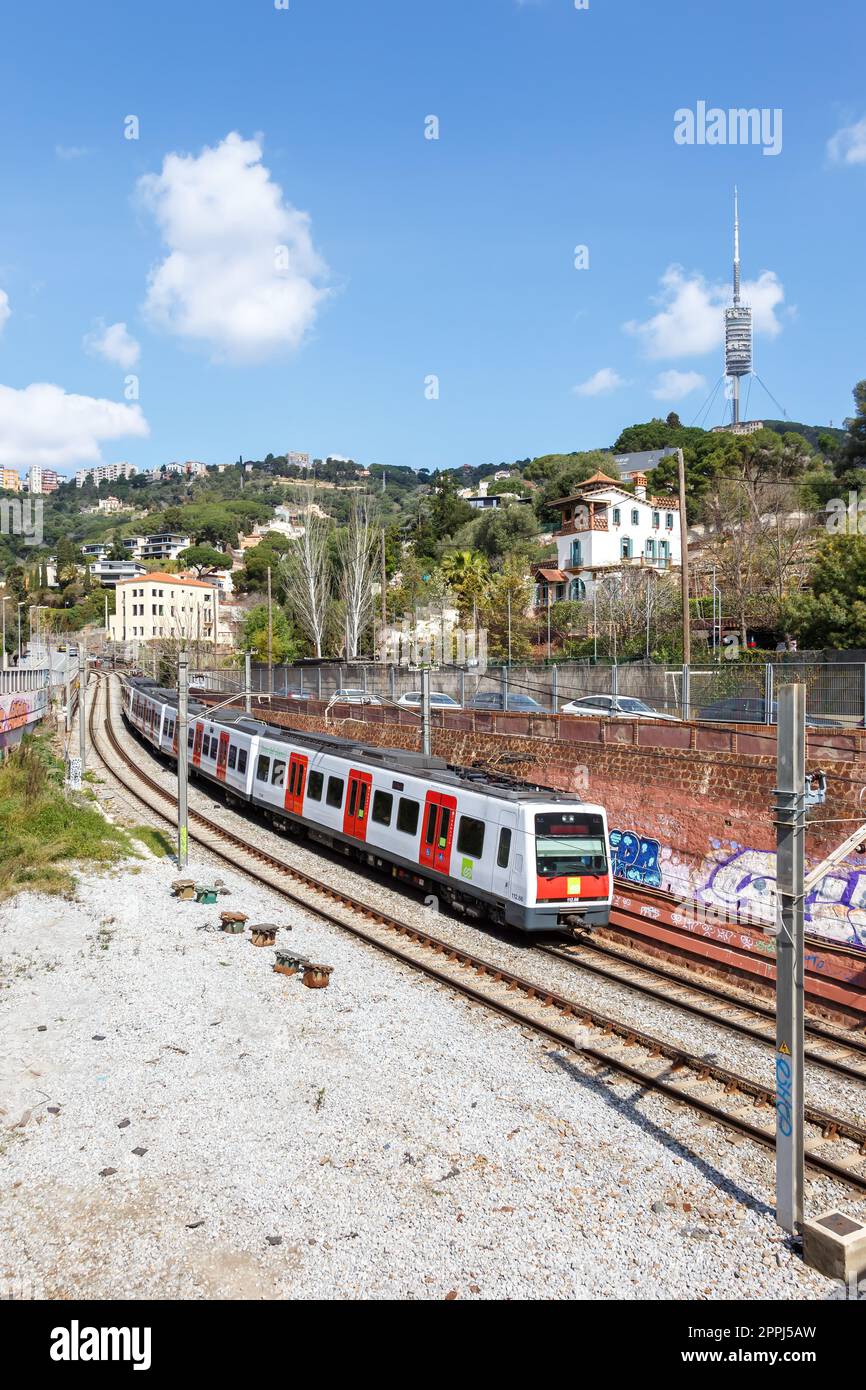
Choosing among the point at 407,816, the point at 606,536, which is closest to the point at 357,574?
the point at 606,536

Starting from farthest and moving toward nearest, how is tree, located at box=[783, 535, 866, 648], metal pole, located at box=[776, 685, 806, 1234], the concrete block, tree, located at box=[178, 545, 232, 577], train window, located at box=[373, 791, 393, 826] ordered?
tree, located at box=[178, 545, 232, 577] → tree, located at box=[783, 535, 866, 648] → train window, located at box=[373, 791, 393, 826] → metal pole, located at box=[776, 685, 806, 1234] → the concrete block

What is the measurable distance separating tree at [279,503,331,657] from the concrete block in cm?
5505

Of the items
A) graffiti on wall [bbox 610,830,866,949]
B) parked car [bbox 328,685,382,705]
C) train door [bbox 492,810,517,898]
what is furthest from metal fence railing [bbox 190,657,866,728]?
train door [bbox 492,810,517,898]

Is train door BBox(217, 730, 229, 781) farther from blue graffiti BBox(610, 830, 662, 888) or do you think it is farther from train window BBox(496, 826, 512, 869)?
train window BBox(496, 826, 512, 869)

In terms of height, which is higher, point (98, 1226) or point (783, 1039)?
point (783, 1039)

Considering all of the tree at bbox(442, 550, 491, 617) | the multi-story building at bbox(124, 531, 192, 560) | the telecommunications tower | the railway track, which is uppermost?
the telecommunications tower

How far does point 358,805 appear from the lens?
20.7 meters

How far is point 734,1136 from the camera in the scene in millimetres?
9711

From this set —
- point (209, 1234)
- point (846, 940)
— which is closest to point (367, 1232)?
point (209, 1234)

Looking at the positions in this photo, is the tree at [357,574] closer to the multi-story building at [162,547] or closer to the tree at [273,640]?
the tree at [273,640]

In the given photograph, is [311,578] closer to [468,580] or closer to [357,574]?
[357,574]

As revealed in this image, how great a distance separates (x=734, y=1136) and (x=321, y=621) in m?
58.4

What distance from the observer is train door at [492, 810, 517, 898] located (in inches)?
610
